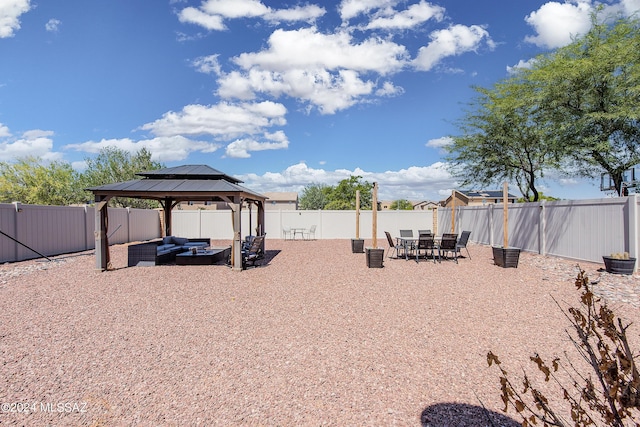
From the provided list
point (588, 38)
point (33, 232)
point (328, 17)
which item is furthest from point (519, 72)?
point (33, 232)

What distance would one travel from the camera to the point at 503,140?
48.7 feet

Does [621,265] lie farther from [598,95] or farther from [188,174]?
[188,174]

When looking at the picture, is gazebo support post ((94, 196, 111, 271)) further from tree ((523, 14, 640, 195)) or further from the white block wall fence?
tree ((523, 14, 640, 195))

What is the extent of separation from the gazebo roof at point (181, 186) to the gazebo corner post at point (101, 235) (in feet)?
0.93

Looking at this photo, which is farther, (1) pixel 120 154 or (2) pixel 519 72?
(1) pixel 120 154

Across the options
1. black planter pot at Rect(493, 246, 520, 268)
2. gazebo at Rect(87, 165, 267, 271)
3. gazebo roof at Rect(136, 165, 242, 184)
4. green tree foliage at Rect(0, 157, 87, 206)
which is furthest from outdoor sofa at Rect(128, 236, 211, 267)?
green tree foliage at Rect(0, 157, 87, 206)

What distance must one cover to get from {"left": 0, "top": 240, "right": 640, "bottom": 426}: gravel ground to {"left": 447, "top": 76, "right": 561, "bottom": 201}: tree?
8.15m

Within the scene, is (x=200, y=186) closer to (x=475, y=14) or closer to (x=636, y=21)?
(x=475, y=14)

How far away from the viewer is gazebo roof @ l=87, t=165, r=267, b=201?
29.6 feet

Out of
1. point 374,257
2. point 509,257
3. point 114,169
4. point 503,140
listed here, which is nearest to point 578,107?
point 503,140

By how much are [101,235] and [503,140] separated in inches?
602

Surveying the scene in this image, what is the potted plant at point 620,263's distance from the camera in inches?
301

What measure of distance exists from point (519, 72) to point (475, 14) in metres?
3.90

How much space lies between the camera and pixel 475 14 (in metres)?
12.1
